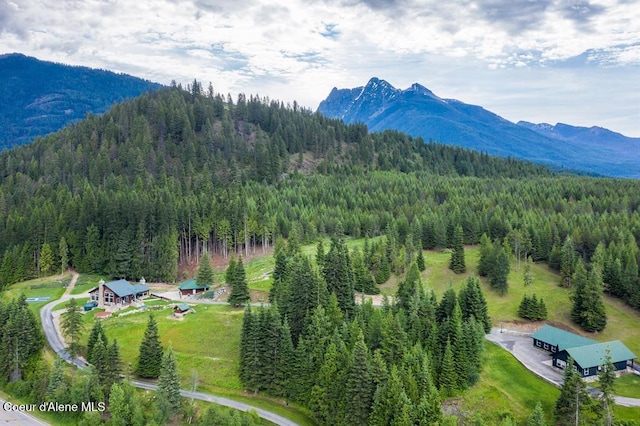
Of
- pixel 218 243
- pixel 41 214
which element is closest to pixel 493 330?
pixel 218 243

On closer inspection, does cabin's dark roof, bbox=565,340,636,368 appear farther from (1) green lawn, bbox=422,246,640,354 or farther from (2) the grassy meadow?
(1) green lawn, bbox=422,246,640,354

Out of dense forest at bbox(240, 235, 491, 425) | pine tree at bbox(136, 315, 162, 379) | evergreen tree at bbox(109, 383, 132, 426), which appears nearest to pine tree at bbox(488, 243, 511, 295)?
dense forest at bbox(240, 235, 491, 425)

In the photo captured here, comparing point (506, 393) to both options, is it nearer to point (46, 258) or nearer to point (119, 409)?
point (119, 409)

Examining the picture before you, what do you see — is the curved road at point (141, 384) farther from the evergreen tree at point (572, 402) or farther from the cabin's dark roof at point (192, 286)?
the evergreen tree at point (572, 402)

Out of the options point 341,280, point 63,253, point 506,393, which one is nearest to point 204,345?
point 341,280

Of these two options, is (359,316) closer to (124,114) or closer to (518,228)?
(518,228)

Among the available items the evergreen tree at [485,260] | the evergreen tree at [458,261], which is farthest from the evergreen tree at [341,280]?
the evergreen tree at [485,260]
